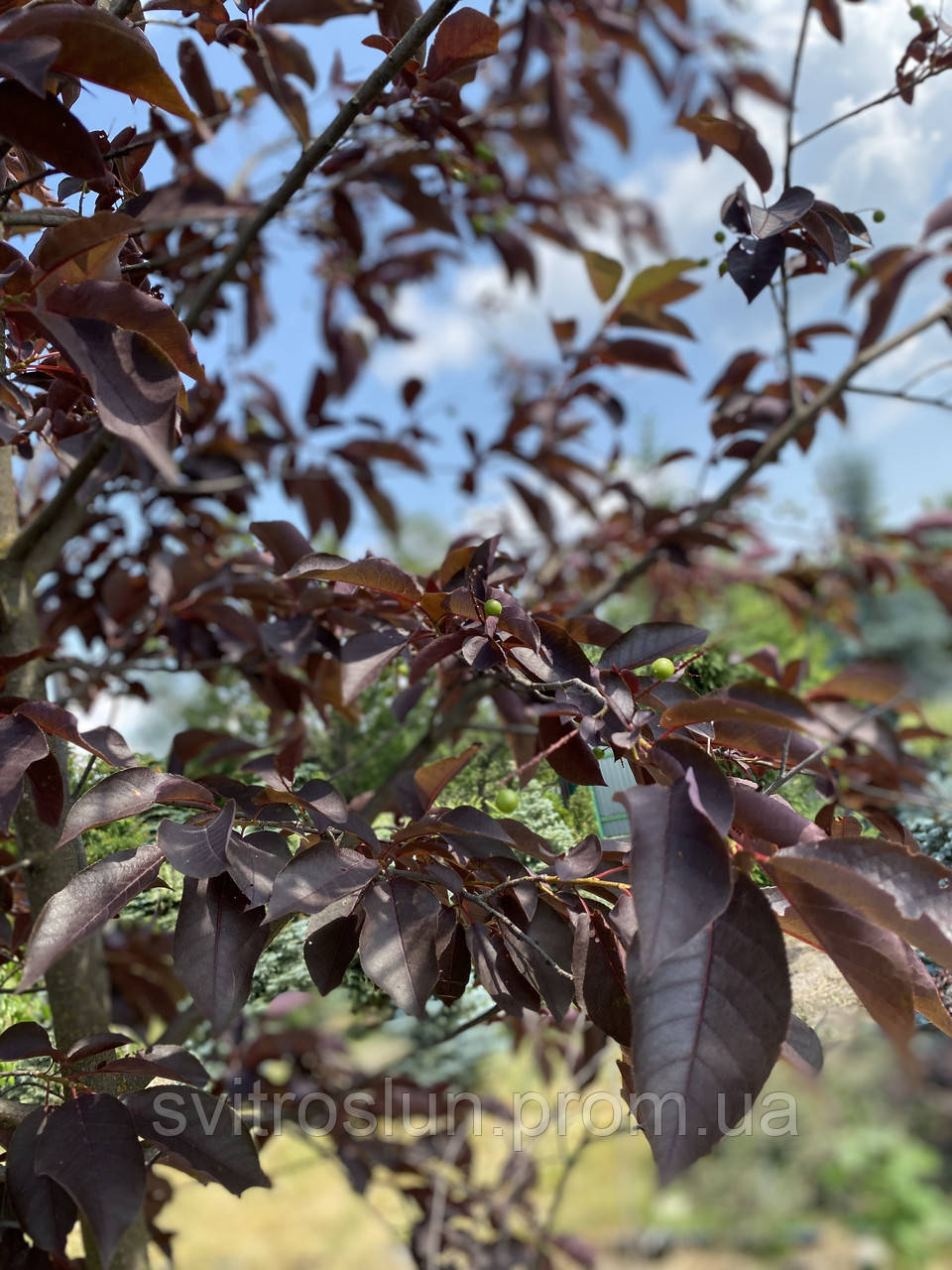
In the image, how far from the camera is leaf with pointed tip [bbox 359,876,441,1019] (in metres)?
0.48

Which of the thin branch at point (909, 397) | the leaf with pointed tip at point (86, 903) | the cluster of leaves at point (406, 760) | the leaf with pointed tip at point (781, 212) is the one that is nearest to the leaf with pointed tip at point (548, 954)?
the cluster of leaves at point (406, 760)

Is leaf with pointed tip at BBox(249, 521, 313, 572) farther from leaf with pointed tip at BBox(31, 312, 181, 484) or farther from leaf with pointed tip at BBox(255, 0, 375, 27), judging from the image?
leaf with pointed tip at BBox(255, 0, 375, 27)

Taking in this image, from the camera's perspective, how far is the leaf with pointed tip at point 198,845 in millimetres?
445

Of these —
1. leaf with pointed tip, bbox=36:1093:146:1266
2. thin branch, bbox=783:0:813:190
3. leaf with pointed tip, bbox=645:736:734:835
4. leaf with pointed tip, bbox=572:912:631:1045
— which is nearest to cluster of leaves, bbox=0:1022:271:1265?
leaf with pointed tip, bbox=36:1093:146:1266

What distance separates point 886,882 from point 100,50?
0.56 meters

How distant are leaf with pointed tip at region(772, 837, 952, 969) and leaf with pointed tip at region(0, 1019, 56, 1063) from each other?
1.46 feet

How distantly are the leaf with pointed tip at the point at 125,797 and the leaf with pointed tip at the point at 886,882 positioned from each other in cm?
31

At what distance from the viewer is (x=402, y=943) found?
1.61 ft

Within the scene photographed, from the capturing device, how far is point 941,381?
105 centimetres

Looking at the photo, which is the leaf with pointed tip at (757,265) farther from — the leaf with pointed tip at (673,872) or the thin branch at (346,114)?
the leaf with pointed tip at (673,872)

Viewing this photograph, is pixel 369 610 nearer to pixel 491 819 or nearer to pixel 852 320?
pixel 491 819

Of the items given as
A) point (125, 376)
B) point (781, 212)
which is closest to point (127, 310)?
point (125, 376)

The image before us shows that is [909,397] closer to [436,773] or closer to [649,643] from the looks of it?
[649,643]

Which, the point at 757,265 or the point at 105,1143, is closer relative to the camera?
the point at 105,1143
